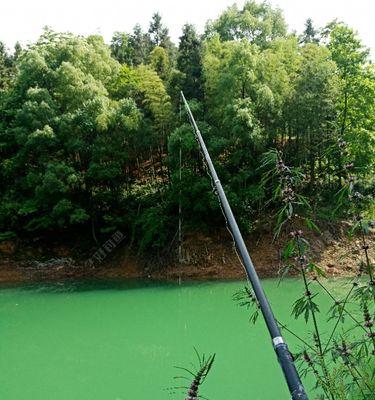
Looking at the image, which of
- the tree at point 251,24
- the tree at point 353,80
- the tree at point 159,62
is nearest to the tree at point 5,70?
the tree at point 159,62

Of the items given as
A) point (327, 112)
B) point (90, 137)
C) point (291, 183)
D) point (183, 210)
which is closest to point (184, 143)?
point (183, 210)

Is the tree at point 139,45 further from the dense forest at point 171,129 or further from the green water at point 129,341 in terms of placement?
the green water at point 129,341

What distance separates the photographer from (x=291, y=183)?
1.59 m

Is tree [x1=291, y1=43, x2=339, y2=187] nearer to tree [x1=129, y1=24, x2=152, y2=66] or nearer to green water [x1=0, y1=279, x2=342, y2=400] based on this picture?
green water [x1=0, y1=279, x2=342, y2=400]

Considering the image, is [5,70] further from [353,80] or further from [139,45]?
[353,80]

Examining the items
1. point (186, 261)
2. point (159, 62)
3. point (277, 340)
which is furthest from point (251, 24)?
point (277, 340)

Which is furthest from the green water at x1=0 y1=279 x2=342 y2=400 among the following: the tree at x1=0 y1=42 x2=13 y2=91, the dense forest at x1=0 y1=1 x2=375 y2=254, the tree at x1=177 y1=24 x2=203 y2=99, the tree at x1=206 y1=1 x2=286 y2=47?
the tree at x1=0 y1=42 x2=13 y2=91

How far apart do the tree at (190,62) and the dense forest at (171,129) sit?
1.5 inches

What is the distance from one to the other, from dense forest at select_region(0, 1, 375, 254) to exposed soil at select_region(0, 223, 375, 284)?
17.3 inches

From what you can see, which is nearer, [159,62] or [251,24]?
[251,24]

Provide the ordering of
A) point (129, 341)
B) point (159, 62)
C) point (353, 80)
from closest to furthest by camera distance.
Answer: point (129, 341) < point (353, 80) < point (159, 62)

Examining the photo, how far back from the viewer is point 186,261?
11.6 m

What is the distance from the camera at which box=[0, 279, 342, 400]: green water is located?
5.16 meters

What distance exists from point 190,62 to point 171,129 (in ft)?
7.36
